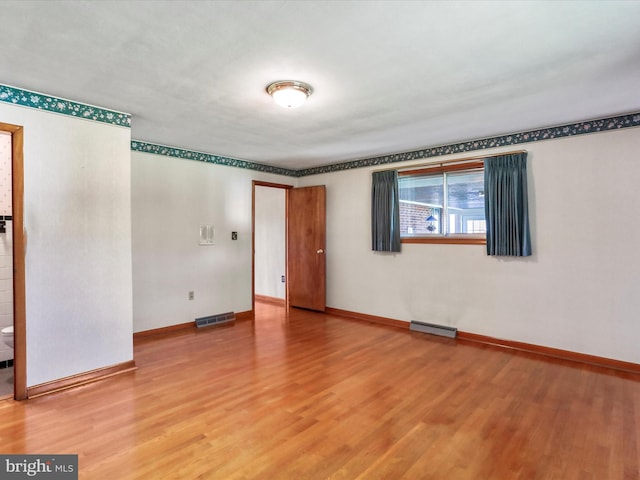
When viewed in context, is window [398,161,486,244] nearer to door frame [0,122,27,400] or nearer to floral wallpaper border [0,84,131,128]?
floral wallpaper border [0,84,131,128]

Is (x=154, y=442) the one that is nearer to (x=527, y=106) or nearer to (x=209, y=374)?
(x=209, y=374)

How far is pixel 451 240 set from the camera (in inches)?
179

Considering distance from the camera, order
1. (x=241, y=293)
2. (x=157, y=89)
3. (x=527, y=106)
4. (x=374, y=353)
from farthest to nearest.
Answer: (x=241, y=293), (x=374, y=353), (x=527, y=106), (x=157, y=89)

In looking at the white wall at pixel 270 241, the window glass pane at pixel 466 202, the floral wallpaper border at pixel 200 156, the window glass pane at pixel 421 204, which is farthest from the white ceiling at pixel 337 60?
the white wall at pixel 270 241

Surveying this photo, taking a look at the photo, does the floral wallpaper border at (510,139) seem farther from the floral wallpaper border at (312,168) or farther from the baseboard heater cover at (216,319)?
the baseboard heater cover at (216,319)

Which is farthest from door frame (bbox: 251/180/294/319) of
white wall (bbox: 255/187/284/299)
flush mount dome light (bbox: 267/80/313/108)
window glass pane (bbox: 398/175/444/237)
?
flush mount dome light (bbox: 267/80/313/108)

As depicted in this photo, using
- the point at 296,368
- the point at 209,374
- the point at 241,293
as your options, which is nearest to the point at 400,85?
the point at 296,368

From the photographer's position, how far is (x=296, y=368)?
3393 mm

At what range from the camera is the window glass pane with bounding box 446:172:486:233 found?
4.37 m

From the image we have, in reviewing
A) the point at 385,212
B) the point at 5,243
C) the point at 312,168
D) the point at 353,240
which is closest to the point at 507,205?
the point at 385,212

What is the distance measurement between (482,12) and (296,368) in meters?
3.08

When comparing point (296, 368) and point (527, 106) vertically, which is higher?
point (527, 106)

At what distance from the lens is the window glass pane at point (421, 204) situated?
4723 mm

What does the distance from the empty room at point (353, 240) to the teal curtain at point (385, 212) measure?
0.03 metres
